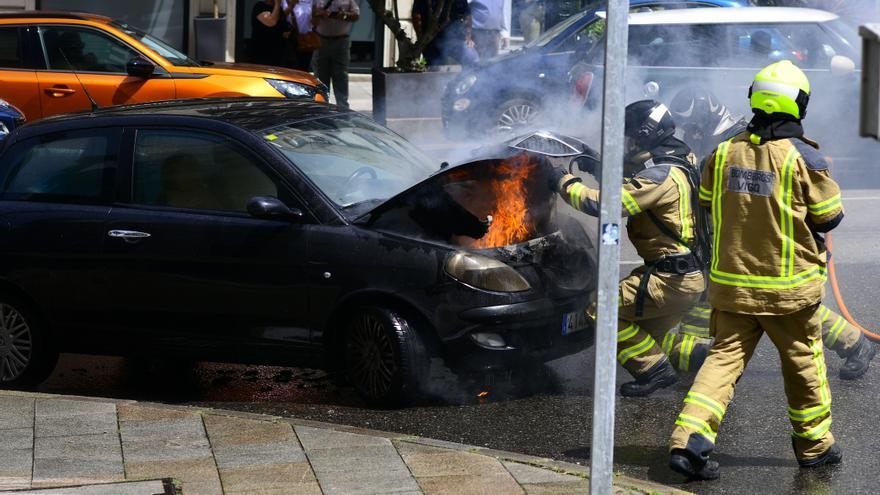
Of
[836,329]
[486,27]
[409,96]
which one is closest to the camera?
[836,329]

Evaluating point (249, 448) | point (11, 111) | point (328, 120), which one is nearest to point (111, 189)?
point (328, 120)

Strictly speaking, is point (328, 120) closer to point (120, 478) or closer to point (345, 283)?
point (345, 283)

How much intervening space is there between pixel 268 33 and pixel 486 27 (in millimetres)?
2576

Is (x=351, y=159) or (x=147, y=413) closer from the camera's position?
(x=147, y=413)

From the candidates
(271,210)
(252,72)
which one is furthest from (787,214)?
(252,72)

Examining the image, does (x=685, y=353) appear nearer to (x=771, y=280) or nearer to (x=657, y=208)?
(x=657, y=208)

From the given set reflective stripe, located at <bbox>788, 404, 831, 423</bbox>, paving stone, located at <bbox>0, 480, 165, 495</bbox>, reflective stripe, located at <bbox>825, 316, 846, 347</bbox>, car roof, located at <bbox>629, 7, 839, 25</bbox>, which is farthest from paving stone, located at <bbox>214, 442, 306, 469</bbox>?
car roof, located at <bbox>629, 7, 839, 25</bbox>

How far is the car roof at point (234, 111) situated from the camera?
7.01 meters

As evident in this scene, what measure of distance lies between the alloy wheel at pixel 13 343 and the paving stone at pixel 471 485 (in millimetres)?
2725

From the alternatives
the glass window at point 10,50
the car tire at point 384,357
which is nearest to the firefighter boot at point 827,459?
the car tire at point 384,357

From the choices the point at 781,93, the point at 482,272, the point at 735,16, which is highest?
the point at 735,16

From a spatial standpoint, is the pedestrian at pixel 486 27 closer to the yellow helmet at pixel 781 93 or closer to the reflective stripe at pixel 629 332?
the reflective stripe at pixel 629 332

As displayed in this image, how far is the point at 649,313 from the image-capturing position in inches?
256

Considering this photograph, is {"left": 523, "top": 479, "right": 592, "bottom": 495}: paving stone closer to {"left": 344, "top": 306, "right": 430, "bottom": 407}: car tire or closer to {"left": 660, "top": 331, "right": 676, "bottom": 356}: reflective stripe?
{"left": 344, "top": 306, "right": 430, "bottom": 407}: car tire
